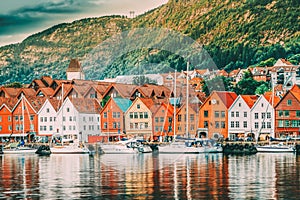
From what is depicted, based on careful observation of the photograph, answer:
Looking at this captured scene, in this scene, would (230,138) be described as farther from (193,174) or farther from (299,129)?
(193,174)

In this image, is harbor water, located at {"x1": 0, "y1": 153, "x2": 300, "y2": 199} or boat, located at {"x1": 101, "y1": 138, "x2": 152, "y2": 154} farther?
boat, located at {"x1": 101, "y1": 138, "x2": 152, "y2": 154}

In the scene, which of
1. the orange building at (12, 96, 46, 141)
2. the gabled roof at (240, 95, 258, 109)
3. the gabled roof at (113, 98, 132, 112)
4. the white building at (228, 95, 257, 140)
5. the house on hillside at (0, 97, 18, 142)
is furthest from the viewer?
the house on hillside at (0, 97, 18, 142)

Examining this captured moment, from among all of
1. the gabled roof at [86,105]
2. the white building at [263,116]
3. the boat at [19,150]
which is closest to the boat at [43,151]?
the boat at [19,150]

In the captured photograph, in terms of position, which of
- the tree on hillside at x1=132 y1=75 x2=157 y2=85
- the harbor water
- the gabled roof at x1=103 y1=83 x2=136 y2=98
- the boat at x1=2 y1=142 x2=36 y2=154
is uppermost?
the tree on hillside at x1=132 y1=75 x2=157 y2=85

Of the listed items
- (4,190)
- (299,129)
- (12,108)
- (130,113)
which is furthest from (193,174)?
(12,108)

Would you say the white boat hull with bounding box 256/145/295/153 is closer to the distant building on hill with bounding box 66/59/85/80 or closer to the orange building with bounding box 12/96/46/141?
the orange building with bounding box 12/96/46/141

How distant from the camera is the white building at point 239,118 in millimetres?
102875

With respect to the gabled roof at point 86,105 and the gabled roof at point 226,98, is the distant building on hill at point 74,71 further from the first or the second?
the gabled roof at point 226,98

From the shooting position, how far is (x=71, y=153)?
86.6 metres

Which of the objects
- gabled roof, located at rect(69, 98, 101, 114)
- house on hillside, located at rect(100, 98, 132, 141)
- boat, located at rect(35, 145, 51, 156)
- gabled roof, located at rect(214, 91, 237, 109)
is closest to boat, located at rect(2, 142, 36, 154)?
boat, located at rect(35, 145, 51, 156)

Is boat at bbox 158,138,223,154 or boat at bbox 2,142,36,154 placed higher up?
boat at bbox 158,138,223,154

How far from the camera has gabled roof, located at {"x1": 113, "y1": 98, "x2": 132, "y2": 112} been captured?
110 meters

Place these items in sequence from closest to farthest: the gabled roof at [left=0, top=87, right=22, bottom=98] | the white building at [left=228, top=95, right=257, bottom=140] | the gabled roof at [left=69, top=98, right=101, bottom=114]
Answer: the white building at [left=228, top=95, right=257, bottom=140]
the gabled roof at [left=69, top=98, right=101, bottom=114]
the gabled roof at [left=0, top=87, right=22, bottom=98]

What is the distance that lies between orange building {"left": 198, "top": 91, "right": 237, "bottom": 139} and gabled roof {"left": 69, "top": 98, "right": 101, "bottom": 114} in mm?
18615
